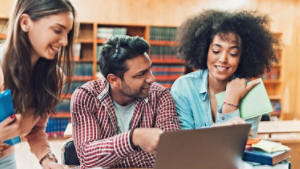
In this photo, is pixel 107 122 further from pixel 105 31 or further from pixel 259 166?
pixel 105 31

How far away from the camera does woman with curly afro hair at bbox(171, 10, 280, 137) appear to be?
4.87ft

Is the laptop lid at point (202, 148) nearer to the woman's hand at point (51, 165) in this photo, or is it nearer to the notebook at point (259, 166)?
the notebook at point (259, 166)

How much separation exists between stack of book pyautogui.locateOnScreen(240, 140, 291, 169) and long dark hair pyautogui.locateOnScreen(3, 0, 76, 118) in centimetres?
88

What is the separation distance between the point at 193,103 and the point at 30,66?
0.84 meters

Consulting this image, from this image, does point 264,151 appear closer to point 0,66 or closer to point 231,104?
point 231,104

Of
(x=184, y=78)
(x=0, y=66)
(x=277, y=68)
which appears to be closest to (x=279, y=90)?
(x=277, y=68)

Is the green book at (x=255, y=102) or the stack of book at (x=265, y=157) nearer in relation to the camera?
the stack of book at (x=265, y=157)

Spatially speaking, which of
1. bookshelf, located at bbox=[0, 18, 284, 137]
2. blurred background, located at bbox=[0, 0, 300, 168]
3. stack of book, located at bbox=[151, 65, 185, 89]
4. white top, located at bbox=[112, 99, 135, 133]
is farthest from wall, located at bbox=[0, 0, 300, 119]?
white top, located at bbox=[112, 99, 135, 133]

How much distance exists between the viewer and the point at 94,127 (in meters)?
1.23

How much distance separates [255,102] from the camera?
52.5 inches

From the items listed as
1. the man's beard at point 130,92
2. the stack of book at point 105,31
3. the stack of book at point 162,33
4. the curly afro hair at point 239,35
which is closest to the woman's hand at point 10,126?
the man's beard at point 130,92

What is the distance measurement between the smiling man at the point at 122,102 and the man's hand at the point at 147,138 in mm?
259

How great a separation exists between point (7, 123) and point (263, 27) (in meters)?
1.47

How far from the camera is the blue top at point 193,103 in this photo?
150cm
